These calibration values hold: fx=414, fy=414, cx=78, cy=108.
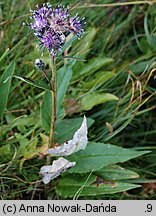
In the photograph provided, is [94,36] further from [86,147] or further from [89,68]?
[86,147]

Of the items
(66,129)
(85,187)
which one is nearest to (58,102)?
(66,129)

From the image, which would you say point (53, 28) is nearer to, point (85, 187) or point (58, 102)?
point (58, 102)

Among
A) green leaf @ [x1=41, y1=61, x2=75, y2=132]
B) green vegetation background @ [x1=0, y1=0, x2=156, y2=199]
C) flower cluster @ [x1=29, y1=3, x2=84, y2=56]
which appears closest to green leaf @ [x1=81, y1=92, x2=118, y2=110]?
green vegetation background @ [x1=0, y1=0, x2=156, y2=199]

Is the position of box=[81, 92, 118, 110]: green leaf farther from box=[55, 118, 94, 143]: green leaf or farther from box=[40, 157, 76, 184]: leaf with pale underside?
box=[40, 157, 76, 184]: leaf with pale underside

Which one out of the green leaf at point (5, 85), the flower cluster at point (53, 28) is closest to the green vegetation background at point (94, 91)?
the green leaf at point (5, 85)

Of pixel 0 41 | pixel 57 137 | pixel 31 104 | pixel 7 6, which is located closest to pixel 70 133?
pixel 57 137

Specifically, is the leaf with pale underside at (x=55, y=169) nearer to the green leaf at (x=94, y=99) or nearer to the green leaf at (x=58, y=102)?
the green leaf at (x=58, y=102)

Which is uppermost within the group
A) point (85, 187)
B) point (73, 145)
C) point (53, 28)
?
point (53, 28)
